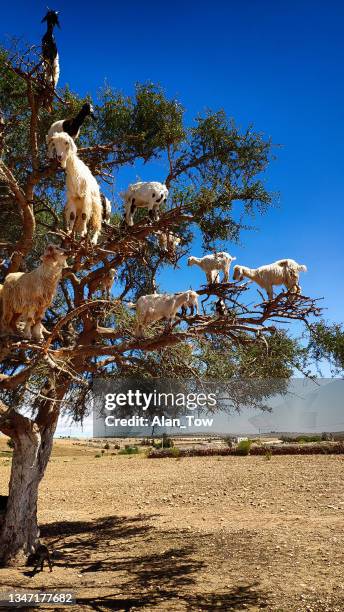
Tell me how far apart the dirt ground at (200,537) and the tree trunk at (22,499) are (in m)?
0.63

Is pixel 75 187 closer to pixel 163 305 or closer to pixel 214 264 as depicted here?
pixel 163 305

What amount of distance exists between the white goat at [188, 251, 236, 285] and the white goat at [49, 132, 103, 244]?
7.95 ft

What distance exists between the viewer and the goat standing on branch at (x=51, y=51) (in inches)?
336

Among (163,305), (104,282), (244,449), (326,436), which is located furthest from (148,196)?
(326,436)

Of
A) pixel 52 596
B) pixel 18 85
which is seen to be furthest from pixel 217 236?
pixel 52 596

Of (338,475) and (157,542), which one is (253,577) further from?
(338,475)

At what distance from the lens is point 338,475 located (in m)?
16.9

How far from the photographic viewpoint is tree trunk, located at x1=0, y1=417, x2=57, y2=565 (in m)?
10.1

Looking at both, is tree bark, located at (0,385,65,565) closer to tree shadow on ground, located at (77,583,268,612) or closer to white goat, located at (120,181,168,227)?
tree shadow on ground, located at (77,583,268,612)

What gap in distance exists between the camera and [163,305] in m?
8.32

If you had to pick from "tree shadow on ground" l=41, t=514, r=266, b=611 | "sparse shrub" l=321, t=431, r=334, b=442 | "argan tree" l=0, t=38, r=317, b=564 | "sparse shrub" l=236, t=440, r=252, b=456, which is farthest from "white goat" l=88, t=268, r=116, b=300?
"sparse shrub" l=321, t=431, r=334, b=442

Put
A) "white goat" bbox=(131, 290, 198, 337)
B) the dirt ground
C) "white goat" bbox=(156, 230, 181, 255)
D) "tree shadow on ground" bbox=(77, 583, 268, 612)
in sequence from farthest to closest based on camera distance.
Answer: "white goat" bbox=(156, 230, 181, 255)
"white goat" bbox=(131, 290, 198, 337)
the dirt ground
"tree shadow on ground" bbox=(77, 583, 268, 612)

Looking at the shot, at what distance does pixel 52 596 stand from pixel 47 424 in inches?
138

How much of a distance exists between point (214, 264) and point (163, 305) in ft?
4.56
